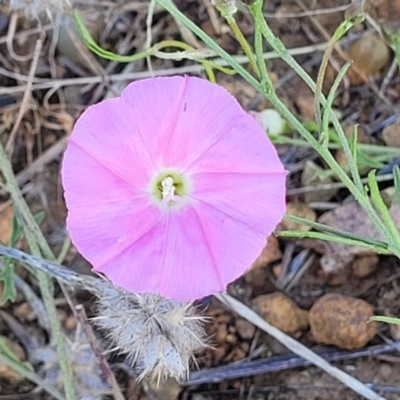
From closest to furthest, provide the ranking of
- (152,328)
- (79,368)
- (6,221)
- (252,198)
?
(252,198) → (152,328) → (79,368) → (6,221)

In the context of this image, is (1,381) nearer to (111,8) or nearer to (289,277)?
(289,277)

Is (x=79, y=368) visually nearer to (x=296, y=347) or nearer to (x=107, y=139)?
(x=296, y=347)

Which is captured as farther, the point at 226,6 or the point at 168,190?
the point at 168,190

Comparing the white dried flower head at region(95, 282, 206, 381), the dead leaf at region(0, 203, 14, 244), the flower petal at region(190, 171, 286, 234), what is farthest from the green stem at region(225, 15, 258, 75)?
the dead leaf at region(0, 203, 14, 244)

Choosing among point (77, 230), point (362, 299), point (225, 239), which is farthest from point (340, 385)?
point (77, 230)

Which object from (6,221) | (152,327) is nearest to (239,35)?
(152,327)

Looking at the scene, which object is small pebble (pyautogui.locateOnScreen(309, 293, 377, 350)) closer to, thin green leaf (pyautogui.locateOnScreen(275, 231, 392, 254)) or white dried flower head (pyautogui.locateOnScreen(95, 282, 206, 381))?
white dried flower head (pyautogui.locateOnScreen(95, 282, 206, 381))
